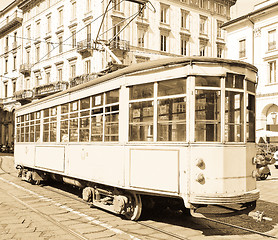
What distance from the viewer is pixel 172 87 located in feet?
19.6

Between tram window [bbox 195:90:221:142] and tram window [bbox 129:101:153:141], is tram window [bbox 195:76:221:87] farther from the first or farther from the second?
tram window [bbox 129:101:153:141]

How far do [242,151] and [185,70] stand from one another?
159 cm

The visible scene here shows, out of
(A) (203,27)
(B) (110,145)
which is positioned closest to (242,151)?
(B) (110,145)

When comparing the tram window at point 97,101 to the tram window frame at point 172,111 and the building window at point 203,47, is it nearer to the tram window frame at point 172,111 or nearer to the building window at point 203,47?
the tram window frame at point 172,111

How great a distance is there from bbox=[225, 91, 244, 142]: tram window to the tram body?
0.02 metres

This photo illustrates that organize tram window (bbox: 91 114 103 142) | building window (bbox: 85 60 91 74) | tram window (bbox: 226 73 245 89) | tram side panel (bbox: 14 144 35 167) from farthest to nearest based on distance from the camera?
building window (bbox: 85 60 91 74) < tram side panel (bbox: 14 144 35 167) < tram window (bbox: 91 114 103 142) < tram window (bbox: 226 73 245 89)

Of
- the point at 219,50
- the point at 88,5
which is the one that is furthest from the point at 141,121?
the point at 219,50

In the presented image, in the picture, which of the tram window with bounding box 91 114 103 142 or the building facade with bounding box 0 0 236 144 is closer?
the tram window with bounding box 91 114 103 142

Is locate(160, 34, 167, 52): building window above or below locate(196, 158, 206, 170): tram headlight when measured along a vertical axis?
above

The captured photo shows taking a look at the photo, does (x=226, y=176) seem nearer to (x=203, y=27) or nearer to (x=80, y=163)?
(x=80, y=163)

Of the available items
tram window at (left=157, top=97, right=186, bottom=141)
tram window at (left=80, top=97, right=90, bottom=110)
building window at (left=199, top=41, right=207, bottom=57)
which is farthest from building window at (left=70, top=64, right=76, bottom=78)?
tram window at (left=157, top=97, right=186, bottom=141)

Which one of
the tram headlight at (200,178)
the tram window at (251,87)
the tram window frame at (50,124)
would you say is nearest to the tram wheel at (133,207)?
the tram headlight at (200,178)

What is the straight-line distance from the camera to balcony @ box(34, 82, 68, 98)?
31078mm

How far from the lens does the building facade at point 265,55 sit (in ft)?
89.9
